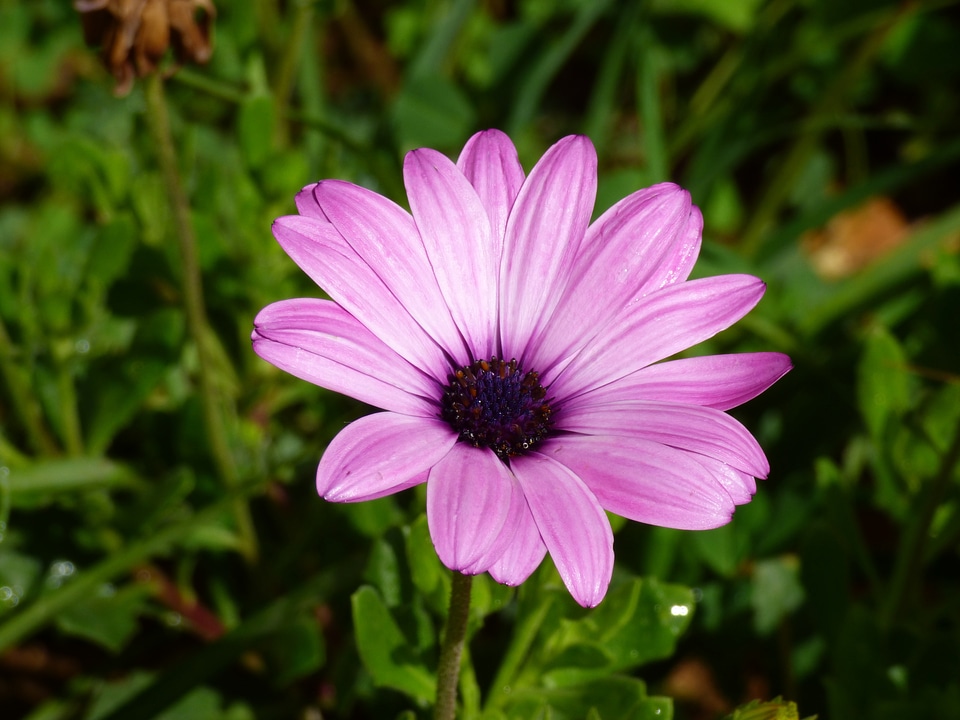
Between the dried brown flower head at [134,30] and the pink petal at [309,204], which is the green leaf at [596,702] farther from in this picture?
the dried brown flower head at [134,30]

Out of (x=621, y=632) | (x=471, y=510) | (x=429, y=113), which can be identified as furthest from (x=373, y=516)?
(x=429, y=113)

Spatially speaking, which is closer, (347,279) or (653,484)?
(653,484)

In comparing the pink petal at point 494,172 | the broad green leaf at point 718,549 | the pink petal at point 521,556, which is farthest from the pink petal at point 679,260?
the broad green leaf at point 718,549

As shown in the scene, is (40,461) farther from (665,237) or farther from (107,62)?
(665,237)

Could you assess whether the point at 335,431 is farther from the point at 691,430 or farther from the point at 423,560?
the point at 691,430

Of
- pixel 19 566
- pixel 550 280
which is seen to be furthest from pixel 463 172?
pixel 19 566

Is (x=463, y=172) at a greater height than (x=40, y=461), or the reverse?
(x=463, y=172)
